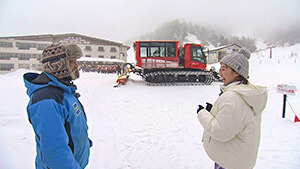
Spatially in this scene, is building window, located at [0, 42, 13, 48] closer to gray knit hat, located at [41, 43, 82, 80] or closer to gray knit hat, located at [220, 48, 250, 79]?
gray knit hat, located at [41, 43, 82, 80]

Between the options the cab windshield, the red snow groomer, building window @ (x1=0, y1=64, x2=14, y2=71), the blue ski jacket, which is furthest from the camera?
building window @ (x1=0, y1=64, x2=14, y2=71)

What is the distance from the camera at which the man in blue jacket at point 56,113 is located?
39.8 inches

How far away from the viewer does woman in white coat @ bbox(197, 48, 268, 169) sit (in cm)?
128

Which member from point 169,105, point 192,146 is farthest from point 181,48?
point 192,146

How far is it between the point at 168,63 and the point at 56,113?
10724 mm

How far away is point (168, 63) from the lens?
37.4 ft

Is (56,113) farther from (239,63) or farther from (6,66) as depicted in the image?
(6,66)

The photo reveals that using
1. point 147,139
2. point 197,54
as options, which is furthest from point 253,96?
point 197,54

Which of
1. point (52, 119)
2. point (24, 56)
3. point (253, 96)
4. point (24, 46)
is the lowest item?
point (52, 119)

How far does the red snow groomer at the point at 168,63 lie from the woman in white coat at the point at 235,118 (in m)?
9.56

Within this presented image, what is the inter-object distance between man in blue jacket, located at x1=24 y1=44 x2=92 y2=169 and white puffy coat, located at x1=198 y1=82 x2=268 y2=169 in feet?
3.84

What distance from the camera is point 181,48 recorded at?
39.9ft

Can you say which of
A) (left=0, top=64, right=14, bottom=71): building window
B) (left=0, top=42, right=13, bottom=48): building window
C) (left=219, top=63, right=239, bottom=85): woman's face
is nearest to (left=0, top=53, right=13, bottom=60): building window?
(left=0, top=64, right=14, bottom=71): building window

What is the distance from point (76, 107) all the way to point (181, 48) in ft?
38.4
